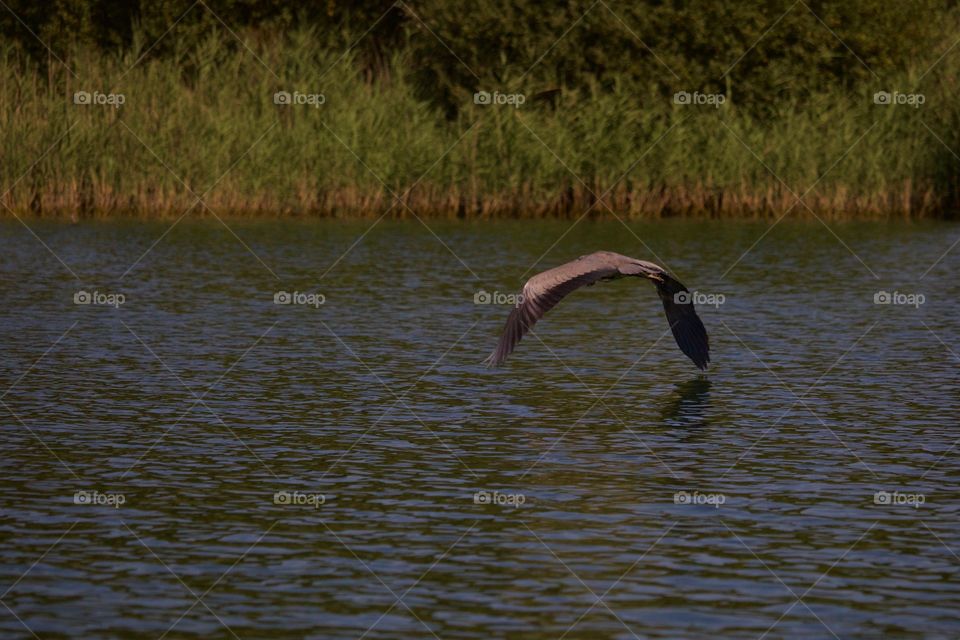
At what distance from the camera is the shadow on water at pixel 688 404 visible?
13.8m

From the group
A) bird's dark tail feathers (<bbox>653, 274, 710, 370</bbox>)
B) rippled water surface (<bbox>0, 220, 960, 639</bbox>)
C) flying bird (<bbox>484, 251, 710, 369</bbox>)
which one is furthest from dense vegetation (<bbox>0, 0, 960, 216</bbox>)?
flying bird (<bbox>484, 251, 710, 369</bbox>)

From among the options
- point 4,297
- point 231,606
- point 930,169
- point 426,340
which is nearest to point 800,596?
point 231,606

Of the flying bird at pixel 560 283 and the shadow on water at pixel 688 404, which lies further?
the shadow on water at pixel 688 404

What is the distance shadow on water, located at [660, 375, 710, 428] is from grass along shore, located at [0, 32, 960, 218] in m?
18.8

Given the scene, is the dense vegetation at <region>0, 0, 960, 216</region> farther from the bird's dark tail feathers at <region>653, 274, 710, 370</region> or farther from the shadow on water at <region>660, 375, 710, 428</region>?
the shadow on water at <region>660, 375, 710, 428</region>

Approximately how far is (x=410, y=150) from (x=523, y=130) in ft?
7.38

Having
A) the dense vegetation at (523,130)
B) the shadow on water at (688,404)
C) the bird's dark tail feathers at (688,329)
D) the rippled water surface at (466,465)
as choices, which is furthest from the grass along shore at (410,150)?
the shadow on water at (688,404)

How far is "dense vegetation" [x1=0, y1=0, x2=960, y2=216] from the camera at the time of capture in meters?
33.6

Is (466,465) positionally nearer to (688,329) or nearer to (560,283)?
(560,283)

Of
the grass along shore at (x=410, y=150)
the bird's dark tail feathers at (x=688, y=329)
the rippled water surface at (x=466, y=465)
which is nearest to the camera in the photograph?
the rippled water surface at (x=466, y=465)

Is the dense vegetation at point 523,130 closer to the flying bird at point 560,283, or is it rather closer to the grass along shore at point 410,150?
the grass along shore at point 410,150

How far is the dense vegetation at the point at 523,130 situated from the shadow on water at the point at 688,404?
18.1m

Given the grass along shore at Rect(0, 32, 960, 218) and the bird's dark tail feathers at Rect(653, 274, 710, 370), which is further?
the grass along shore at Rect(0, 32, 960, 218)

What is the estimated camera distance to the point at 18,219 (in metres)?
33.2
